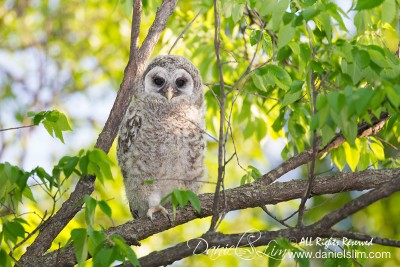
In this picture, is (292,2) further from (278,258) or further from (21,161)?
(21,161)

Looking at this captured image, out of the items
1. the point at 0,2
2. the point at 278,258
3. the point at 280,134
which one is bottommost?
the point at 278,258

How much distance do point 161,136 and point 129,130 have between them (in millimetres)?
232

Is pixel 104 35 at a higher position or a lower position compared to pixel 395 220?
higher

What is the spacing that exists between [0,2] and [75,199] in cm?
646

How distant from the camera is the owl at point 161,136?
13.9 ft

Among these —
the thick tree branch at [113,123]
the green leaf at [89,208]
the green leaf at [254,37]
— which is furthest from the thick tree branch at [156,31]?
the green leaf at [89,208]

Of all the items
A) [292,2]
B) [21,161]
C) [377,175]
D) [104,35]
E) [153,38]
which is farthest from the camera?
[104,35]

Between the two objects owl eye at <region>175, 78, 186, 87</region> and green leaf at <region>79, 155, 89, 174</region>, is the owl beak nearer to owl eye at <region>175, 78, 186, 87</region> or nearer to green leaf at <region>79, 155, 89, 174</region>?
owl eye at <region>175, 78, 186, 87</region>

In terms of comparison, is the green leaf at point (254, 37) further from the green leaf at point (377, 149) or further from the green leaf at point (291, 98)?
the green leaf at point (377, 149)

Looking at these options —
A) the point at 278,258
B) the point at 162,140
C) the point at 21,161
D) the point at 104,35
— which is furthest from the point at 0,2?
the point at 278,258

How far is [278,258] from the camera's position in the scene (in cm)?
288

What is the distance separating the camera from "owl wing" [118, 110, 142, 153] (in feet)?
14.1

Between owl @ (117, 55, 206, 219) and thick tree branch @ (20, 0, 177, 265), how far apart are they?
1.23 ft

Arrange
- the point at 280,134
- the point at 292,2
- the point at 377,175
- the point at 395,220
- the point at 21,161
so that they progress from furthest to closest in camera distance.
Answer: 1. the point at 395,220
2. the point at 21,161
3. the point at 280,134
4. the point at 377,175
5. the point at 292,2
